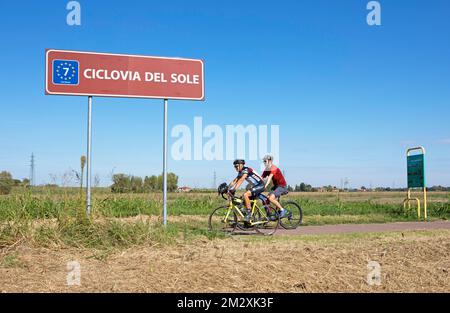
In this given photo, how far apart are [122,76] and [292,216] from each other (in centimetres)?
602

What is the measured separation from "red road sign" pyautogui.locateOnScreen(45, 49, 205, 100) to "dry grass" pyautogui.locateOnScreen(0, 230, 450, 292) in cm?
415

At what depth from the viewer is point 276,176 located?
41.9 ft

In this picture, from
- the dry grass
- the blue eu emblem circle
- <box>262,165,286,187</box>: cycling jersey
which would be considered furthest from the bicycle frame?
the blue eu emblem circle

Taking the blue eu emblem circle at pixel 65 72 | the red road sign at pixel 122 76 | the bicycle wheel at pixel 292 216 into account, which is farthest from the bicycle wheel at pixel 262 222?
the blue eu emblem circle at pixel 65 72

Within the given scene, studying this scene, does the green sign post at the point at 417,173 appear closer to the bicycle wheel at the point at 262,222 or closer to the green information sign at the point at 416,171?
the green information sign at the point at 416,171

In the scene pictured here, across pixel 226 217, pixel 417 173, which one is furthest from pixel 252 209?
pixel 417 173

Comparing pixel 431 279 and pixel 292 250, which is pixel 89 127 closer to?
pixel 292 250

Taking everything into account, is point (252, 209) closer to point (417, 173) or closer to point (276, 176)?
point (276, 176)

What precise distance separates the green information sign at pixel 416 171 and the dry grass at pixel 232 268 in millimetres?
8942

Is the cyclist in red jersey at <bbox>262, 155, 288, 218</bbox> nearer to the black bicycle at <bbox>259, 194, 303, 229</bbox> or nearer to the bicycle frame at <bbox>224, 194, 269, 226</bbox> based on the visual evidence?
the black bicycle at <bbox>259, 194, 303, 229</bbox>

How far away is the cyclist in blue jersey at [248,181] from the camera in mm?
11781

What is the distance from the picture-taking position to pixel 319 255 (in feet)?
24.6

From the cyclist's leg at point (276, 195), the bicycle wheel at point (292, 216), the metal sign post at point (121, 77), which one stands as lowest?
the bicycle wheel at point (292, 216)
